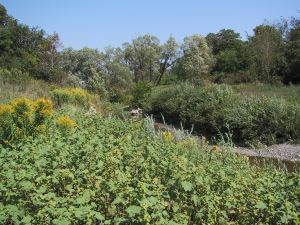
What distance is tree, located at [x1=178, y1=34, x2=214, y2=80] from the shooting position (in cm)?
3991

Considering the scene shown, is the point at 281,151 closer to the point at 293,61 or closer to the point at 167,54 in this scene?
the point at 293,61

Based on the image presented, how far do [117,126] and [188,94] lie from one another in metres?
12.2

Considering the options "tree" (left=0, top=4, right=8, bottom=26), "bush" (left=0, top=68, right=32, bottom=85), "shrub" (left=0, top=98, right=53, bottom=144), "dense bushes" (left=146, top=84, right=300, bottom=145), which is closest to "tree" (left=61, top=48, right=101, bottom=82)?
"tree" (left=0, top=4, right=8, bottom=26)

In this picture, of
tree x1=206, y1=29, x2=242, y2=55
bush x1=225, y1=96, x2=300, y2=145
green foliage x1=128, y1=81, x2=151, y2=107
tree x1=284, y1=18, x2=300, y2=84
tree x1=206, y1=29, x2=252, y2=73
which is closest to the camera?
bush x1=225, y1=96, x2=300, y2=145

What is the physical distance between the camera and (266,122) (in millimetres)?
14055

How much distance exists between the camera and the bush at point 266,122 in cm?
1364

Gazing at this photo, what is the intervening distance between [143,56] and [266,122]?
1124 inches

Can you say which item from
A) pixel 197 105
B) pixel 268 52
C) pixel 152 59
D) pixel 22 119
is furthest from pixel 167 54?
pixel 22 119

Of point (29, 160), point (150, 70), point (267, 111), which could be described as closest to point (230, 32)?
point (150, 70)

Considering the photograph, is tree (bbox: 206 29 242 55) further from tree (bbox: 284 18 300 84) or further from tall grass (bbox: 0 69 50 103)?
tall grass (bbox: 0 69 50 103)

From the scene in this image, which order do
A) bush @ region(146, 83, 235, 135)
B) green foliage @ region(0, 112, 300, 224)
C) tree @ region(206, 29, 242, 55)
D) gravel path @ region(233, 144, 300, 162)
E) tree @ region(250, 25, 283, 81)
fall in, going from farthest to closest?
tree @ region(206, 29, 242, 55) < tree @ region(250, 25, 283, 81) < bush @ region(146, 83, 235, 135) < gravel path @ region(233, 144, 300, 162) < green foliage @ region(0, 112, 300, 224)

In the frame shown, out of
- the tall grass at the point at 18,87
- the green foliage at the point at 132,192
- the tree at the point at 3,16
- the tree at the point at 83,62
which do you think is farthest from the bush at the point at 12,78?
the tree at the point at 83,62

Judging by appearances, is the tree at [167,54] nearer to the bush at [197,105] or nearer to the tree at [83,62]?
the tree at [83,62]

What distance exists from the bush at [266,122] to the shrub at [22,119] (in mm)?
8200
